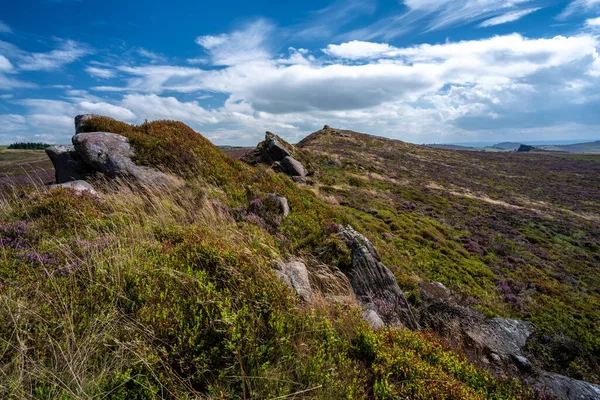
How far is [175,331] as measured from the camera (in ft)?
11.0

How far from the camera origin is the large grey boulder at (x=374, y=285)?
7.56 meters

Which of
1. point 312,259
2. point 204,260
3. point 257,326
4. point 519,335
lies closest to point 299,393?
point 257,326

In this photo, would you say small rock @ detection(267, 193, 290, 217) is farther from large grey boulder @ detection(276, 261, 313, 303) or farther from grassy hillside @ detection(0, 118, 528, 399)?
grassy hillside @ detection(0, 118, 528, 399)

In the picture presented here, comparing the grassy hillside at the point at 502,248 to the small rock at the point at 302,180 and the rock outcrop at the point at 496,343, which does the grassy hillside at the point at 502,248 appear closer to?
the rock outcrop at the point at 496,343

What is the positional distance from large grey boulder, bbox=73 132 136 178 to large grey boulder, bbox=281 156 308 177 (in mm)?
18236

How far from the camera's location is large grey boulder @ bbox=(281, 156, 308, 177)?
28620mm

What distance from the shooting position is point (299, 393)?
3.02 metres

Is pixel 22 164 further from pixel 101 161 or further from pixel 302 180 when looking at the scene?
pixel 302 180

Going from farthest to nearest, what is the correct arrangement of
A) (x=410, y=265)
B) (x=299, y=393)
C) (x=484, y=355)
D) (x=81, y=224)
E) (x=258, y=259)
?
1. (x=410, y=265)
2. (x=484, y=355)
3. (x=81, y=224)
4. (x=258, y=259)
5. (x=299, y=393)

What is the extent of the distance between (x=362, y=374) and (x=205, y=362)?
2.14 metres

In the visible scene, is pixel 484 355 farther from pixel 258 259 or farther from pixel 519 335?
pixel 258 259

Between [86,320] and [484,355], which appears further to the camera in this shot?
[484,355]

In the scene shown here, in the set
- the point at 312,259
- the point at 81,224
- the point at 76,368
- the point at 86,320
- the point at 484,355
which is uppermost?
the point at 81,224

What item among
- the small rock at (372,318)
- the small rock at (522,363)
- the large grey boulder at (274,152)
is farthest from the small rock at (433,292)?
the large grey boulder at (274,152)
